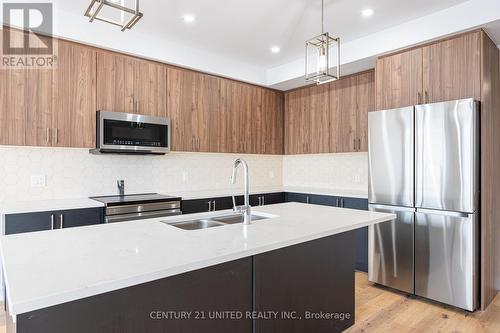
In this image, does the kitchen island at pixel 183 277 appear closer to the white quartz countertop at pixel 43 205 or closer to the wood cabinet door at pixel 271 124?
the white quartz countertop at pixel 43 205

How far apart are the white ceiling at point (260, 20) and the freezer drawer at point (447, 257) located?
1.86m

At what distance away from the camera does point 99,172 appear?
346 cm

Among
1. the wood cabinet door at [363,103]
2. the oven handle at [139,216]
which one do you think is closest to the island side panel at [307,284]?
the oven handle at [139,216]

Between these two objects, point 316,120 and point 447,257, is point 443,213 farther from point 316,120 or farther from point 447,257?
point 316,120

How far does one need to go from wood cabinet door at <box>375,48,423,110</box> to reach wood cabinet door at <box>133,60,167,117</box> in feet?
7.86

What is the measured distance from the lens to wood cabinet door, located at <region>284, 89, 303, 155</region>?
4.69m

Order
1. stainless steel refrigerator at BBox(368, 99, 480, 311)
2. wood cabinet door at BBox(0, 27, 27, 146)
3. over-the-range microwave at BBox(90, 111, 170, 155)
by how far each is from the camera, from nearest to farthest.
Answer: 1. stainless steel refrigerator at BBox(368, 99, 480, 311)
2. wood cabinet door at BBox(0, 27, 27, 146)
3. over-the-range microwave at BBox(90, 111, 170, 155)

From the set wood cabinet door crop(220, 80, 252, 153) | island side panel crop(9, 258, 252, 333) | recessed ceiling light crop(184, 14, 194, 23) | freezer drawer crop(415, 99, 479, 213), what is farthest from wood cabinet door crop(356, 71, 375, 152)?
island side panel crop(9, 258, 252, 333)

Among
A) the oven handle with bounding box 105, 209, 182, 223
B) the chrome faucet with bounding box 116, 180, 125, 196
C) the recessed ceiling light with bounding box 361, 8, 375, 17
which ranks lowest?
the oven handle with bounding box 105, 209, 182, 223

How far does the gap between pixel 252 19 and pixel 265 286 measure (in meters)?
2.48

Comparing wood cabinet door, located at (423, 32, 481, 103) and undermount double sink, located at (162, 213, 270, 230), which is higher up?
wood cabinet door, located at (423, 32, 481, 103)

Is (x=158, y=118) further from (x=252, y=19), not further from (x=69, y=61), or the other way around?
(x=252, y=19)

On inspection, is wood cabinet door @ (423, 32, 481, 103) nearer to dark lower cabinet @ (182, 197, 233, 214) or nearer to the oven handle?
dark lower cabinet @ (182, 197, 233, 214)

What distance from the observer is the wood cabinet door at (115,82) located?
126 inches
